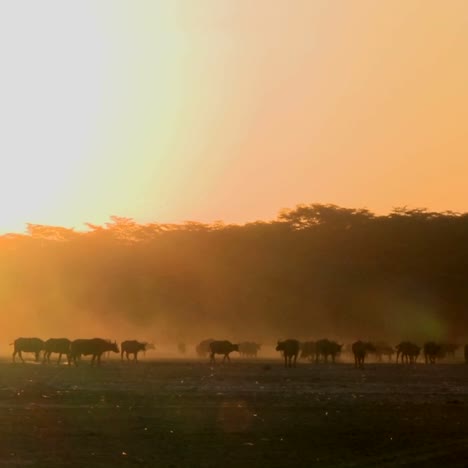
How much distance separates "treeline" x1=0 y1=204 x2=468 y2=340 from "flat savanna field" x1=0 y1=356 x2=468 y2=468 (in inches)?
1635

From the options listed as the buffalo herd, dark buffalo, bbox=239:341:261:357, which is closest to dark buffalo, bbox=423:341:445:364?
the buffalo herd

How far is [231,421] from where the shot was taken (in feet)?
77.7

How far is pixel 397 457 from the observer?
18438 mm

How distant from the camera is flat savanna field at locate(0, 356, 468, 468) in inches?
719

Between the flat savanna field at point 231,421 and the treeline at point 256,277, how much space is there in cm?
4154

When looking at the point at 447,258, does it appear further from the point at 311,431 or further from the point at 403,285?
the point at 311,431

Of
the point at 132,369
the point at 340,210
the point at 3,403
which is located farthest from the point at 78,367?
the point at 340,210

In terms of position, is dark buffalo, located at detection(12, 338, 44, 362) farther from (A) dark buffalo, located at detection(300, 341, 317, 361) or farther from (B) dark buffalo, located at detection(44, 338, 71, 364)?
(A) dark buffalo, located at detection(300, 341, 317, 361)

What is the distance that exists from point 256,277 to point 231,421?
6411 centimetres

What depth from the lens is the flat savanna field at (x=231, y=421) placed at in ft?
59.9

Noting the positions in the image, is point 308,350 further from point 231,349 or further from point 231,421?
point 231,421

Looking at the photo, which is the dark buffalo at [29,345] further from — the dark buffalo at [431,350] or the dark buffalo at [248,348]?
the dark buffalo at [431,350]

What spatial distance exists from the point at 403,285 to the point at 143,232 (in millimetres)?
27643

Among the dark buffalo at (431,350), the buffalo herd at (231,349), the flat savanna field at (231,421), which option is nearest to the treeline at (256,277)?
the buffalo herd at (231,349)
